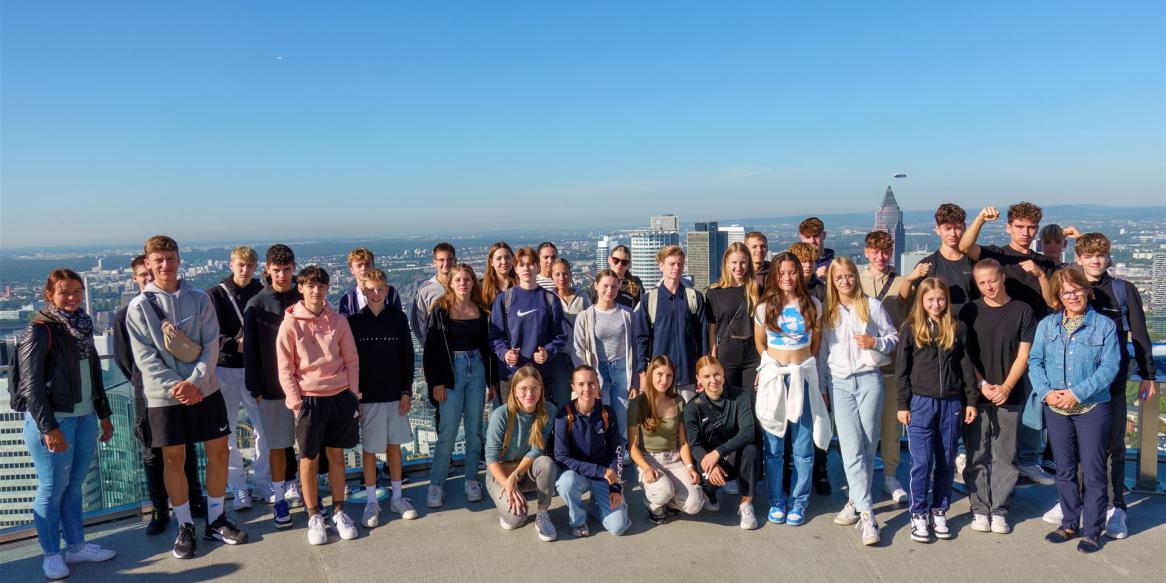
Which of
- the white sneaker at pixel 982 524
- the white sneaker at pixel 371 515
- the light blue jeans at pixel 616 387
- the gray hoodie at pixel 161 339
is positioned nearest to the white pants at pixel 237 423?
the gray hoodie at pixel 161 339

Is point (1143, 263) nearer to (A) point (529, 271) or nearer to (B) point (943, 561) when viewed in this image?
(B) point (943, 561)

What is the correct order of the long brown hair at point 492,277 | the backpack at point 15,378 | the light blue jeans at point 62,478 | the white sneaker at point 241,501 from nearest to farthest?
the backpack at point 15,378 → the light blue jeans at point 62,478 → the white sneaker at point 241,501 → the long brown hair at point 492,277

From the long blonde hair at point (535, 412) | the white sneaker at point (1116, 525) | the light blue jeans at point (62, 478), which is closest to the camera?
the light blue jeans at point (62, 478)

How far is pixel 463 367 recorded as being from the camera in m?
4.54

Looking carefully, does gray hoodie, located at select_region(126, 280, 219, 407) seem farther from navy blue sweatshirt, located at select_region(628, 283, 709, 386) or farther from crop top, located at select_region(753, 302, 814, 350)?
crop top, located at select_region(753, 302, 814, 350)

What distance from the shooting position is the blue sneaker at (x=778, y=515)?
4184mm

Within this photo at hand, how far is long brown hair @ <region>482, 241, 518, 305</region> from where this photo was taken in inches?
193

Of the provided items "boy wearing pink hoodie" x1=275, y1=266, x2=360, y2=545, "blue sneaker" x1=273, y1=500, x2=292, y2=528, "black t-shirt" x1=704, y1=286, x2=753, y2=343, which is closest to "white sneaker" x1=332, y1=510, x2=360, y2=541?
"boy wearing pink hoodie" x1=275, y1=266, x2=360, y2=545

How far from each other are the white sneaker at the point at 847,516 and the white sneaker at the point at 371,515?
9.54ft

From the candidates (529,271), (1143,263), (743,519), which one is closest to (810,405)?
(743,519)

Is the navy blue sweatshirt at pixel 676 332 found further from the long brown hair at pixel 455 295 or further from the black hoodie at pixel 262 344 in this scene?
the black hoodie at pixel 262 344

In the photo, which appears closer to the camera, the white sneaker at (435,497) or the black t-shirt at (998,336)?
the black t-shirt at (998,336)

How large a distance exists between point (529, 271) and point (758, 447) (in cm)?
194

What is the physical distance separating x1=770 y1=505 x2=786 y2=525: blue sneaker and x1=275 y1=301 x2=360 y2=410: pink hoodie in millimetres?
2813
